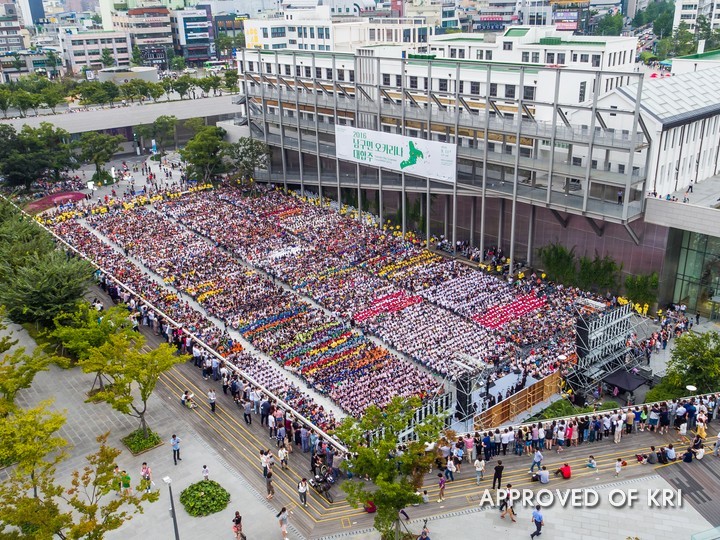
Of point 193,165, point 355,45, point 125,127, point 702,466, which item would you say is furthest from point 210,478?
point 125,127

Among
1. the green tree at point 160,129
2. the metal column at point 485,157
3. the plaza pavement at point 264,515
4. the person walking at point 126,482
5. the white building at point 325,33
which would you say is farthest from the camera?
the green tree at point 160,129

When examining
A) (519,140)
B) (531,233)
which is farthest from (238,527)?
(531,233)

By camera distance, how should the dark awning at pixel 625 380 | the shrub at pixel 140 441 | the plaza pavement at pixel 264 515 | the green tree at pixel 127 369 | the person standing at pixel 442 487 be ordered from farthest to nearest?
1. the dark awning at pixel 625 380
2. the shrub at pixel 140 441
3. the green tree at pixel 127 369
4. the person standing at pixel 442 487
5. the plaza pavement at pixel 264 515

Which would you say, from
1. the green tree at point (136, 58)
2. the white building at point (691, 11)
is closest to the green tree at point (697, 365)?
the white building at point (691, 11)

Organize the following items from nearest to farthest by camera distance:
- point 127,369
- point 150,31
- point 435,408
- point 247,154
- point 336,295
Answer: point 127,369, point 435,408, point 336,295, point 247,154, point 150,31

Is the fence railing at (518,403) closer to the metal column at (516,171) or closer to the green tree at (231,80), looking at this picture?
the metal column at (516,171)

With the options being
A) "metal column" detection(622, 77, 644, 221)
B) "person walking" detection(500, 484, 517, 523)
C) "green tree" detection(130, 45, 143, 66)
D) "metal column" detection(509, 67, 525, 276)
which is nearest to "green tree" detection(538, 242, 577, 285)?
"metal column" detection(509, 67, 525, 276)

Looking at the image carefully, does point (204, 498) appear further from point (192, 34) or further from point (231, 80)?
point (192, 34)
